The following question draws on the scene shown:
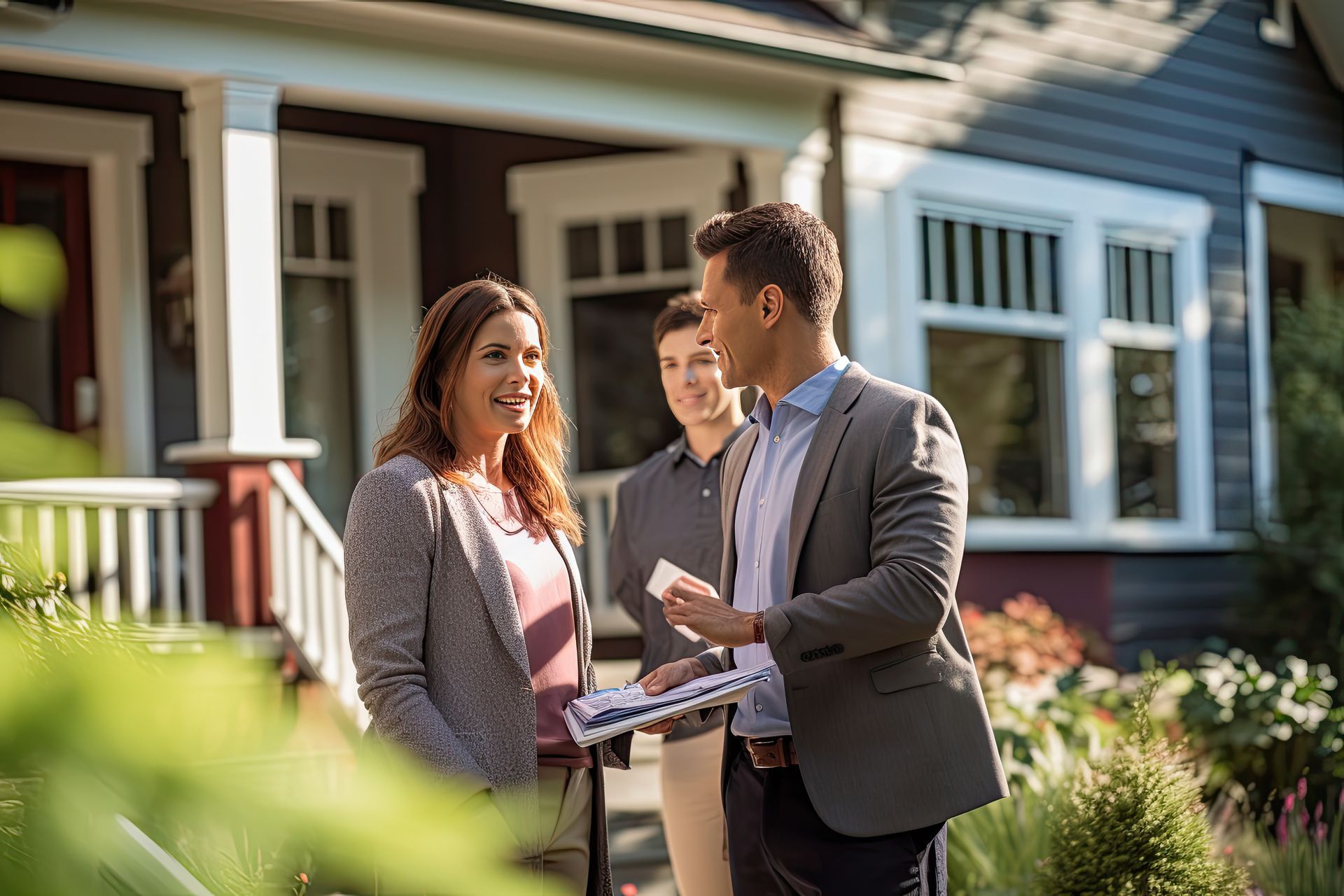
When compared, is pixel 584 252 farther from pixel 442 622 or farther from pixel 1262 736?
pixel 442 622

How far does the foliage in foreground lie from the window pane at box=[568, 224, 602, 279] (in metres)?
7.81

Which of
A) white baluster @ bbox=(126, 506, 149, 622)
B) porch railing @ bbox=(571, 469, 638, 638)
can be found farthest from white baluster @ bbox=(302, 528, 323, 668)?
porch railing @ bbox=(571, 469, 638, 638)

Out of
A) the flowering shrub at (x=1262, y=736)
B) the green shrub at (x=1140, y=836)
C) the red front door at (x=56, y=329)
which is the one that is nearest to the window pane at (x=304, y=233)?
the red front door at (x=56, y=329)

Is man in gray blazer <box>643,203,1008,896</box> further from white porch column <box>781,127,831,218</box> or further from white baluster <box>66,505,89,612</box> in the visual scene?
white porch column <box>781,127,831,218</box>

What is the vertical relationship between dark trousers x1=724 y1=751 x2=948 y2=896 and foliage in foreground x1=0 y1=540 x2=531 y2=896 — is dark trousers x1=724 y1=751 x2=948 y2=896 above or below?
below

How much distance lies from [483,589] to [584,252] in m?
5.84

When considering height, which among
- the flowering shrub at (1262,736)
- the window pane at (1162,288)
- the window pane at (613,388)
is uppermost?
the window pane at (1162,288)

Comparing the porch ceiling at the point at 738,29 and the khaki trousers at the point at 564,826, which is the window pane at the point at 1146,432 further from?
the khaki trousers at the point at 564,826

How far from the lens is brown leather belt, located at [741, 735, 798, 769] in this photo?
8.20ft

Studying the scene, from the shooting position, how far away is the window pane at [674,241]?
800 cm

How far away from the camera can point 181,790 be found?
34 cm

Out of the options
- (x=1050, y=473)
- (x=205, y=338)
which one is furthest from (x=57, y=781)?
(x=1050, y=473)

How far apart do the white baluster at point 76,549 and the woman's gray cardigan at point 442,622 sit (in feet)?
5.74

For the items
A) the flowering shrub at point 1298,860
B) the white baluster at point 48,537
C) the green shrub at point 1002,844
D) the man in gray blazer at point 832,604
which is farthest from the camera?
the green shrub at point 1002,844
